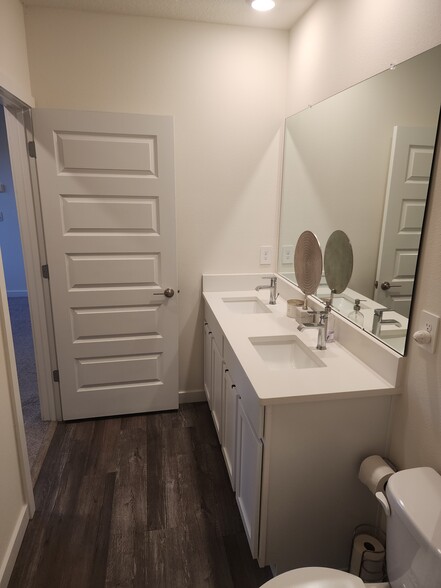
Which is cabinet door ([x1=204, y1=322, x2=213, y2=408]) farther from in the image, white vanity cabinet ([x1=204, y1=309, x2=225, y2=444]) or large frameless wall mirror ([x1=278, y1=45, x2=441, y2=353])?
large frameless wall mirror ([x1=278, y1=45, x2=441, y2=353])

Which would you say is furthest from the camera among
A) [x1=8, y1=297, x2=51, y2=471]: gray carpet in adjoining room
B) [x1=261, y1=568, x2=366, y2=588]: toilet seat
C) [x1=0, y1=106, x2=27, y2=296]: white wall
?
[x1=0, y1=106, x2=27, y2=296]: white wall

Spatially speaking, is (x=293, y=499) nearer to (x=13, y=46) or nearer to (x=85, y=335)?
(x=85, y=335)

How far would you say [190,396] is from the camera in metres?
2.81

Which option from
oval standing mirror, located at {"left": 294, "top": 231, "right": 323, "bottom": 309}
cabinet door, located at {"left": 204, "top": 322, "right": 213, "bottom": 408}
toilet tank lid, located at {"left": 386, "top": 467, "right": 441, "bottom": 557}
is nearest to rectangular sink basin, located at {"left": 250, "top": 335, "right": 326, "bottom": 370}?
oval standing mirror, located at {"left": 294, "top": 231, "right": 323, "bottom": 309}

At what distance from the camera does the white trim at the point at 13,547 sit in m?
1.46

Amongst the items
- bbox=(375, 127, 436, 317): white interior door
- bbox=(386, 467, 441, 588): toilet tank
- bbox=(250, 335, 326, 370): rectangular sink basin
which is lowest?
bbox=(386, 467, 441, 588): toilet tank

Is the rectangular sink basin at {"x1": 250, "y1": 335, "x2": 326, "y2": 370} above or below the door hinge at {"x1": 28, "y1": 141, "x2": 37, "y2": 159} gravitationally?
below

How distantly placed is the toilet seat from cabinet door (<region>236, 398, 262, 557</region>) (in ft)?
1.10

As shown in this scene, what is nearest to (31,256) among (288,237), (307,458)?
(288,237)

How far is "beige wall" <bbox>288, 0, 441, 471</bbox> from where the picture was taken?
121 cm

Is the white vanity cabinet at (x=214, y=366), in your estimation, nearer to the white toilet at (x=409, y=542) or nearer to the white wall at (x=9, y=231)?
the white toilet at (x=409, y=542)

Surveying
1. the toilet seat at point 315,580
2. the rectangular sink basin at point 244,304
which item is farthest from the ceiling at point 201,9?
the toilet seat at point 315,580

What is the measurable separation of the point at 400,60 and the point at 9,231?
5.21 m

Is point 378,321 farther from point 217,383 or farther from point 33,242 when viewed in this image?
point 33,242
